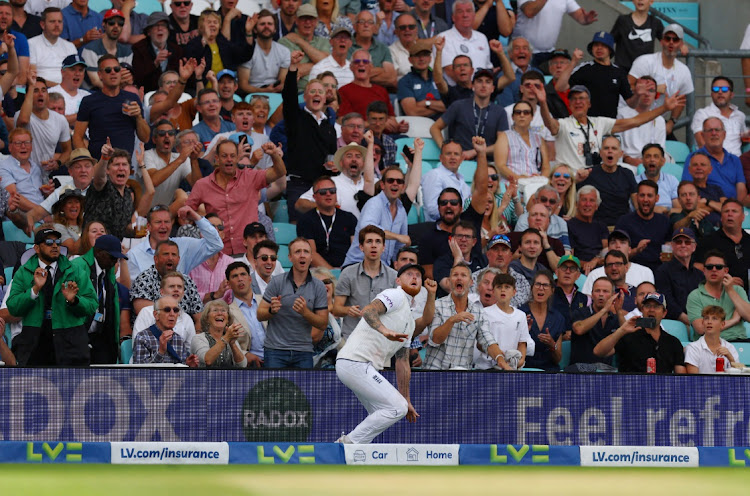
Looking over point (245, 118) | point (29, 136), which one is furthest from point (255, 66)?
point (29, 136)

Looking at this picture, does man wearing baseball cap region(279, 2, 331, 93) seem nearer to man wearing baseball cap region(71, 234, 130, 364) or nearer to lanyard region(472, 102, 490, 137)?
lanyard region(472, 102, 490, 137)

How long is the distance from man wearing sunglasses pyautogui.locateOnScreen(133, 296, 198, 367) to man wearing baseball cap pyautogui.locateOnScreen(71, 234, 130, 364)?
0.71ft

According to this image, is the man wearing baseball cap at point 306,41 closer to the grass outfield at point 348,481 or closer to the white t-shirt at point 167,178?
the white t-shirt at point 167,178

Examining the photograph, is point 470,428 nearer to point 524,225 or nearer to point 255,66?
point 524,225

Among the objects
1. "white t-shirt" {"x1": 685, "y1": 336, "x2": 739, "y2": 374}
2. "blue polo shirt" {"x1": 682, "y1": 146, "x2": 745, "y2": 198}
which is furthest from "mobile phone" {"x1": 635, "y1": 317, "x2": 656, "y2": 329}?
"blue polo shirt" {"x1": 682, "y1": 146, "x2": 745, "y2": 198}

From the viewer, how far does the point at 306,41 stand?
664 inches

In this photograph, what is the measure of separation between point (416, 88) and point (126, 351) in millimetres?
6381

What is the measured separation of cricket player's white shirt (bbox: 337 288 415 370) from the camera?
1040 cm

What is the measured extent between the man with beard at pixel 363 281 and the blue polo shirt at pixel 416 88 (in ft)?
15.7

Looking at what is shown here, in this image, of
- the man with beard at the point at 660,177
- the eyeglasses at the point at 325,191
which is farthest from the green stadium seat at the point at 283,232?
the man with beard at the point at 660,177

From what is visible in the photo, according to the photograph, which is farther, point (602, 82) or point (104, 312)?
point (602, 82)

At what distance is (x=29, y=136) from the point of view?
14047 mm

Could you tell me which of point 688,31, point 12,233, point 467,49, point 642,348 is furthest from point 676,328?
point 12,233

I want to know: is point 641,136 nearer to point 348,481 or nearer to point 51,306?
point 51,306
